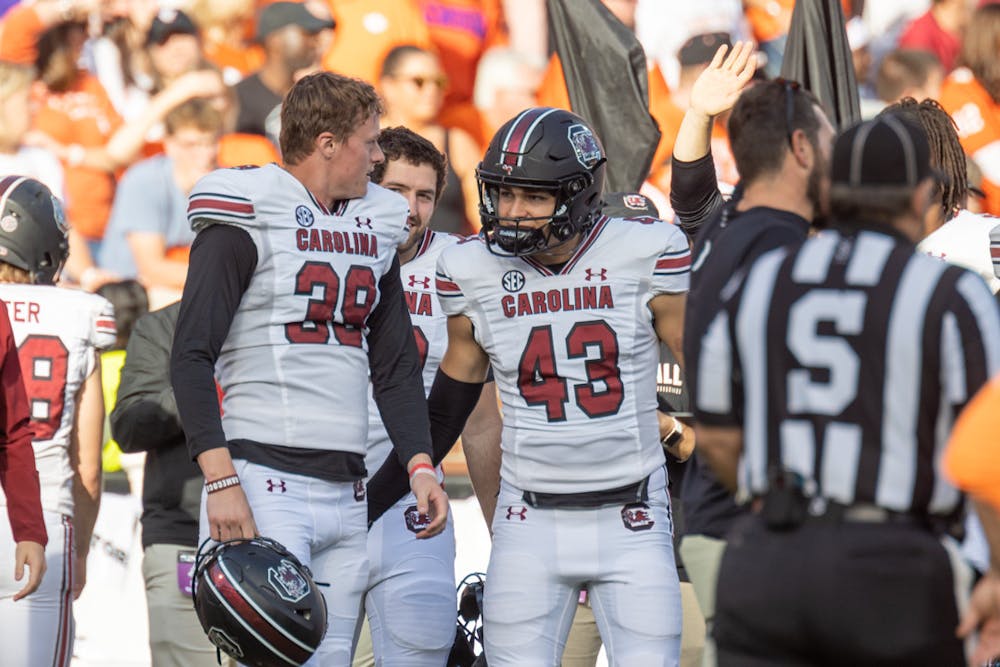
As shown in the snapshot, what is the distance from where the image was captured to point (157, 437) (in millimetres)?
6238

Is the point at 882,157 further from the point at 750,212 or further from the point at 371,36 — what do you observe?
the point at 371,36

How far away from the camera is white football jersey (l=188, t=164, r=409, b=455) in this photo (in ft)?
15.4

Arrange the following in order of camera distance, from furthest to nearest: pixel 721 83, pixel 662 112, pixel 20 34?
1. pixel 20 34
2. pixel 662 112
3. pixel 721 83

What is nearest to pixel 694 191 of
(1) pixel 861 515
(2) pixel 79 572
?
(1) pixel 861 515

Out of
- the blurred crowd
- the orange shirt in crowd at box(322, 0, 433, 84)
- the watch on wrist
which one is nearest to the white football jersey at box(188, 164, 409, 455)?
the watch on wrist

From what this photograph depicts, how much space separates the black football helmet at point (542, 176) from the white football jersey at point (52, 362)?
63.0 inches

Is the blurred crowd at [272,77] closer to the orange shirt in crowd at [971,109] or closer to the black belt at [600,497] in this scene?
the orange shirt in crowd at [971,109]

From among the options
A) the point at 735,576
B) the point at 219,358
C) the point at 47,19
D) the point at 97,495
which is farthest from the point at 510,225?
the point at 47,19

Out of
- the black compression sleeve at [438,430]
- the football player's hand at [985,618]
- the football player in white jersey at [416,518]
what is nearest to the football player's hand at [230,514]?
the black compression sleeve at [438,430]

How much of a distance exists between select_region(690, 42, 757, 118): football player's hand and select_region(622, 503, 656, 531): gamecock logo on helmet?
1274 millimetres

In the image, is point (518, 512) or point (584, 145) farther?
point (584, 145)

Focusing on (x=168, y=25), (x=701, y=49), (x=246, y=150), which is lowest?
(x=246, y=150)

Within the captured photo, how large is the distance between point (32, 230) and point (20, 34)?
519 cm

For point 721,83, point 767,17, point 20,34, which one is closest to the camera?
point 721,83
